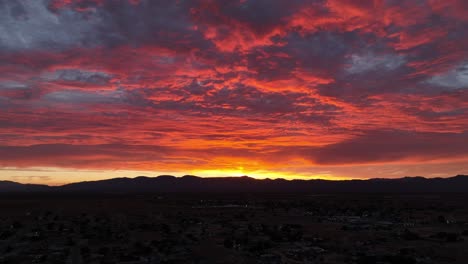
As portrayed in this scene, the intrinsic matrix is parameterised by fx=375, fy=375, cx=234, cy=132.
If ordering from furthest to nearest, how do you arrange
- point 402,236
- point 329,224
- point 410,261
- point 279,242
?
point 329,224, point 402,236, point 279,242, point 410,261

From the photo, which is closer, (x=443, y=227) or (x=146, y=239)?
(x=146, y=239)

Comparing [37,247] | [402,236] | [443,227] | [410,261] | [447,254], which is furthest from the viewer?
[443,227]

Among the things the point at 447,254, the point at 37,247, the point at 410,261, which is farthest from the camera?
the point at 37,247

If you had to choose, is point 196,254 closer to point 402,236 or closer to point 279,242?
point 279,242

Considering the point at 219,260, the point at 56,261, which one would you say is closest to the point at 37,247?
the point at 56,261

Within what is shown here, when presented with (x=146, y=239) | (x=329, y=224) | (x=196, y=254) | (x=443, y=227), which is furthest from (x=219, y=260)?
(x=443, y=227)

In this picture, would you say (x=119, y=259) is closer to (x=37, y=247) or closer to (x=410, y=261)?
(x=37, y=247)

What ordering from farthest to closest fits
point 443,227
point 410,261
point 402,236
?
point 443,227, point 402,236, point 410,261

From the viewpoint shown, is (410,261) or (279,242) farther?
(279,242)
